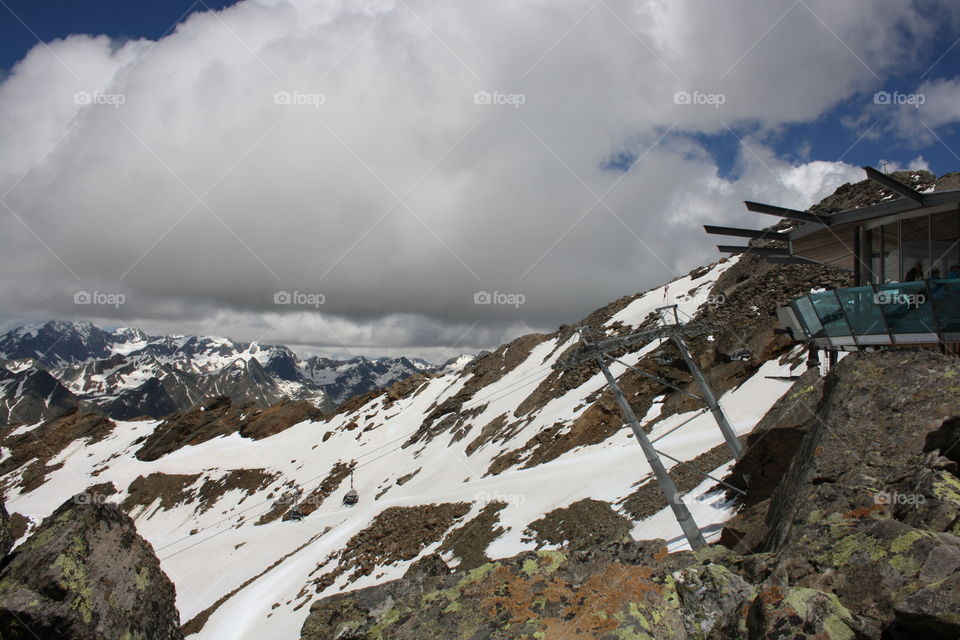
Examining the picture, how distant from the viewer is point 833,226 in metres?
13.8

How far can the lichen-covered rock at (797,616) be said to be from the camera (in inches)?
145

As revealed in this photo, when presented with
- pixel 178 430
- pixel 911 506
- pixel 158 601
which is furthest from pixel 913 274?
pixel 178 430

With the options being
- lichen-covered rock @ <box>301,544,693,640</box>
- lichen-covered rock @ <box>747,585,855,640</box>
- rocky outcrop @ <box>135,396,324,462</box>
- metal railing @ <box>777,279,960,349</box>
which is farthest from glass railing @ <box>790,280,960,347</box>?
rocky outcrop @ <box>135,396,324,462</box>

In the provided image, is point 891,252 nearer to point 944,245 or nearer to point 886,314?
point 944,245

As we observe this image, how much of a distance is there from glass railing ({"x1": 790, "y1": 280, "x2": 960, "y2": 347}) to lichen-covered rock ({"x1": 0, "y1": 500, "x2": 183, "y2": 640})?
15972 millimetres

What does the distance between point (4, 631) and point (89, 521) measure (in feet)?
5.80

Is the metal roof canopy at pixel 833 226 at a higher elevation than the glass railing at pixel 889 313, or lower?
higher

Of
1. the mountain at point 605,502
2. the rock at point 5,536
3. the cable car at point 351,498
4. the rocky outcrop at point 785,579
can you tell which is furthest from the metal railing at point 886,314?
the cable car at point 351,498

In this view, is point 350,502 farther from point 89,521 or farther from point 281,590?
point 89,521

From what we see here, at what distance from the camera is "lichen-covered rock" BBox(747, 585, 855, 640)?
3.69m

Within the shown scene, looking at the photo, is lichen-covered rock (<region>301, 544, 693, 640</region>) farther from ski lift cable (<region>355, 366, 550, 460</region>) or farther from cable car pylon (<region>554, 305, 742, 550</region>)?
ski lift cable (<region>355, 366, 550, 460</region>)

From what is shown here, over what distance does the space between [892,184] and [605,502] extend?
54.4 feet

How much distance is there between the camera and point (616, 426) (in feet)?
119

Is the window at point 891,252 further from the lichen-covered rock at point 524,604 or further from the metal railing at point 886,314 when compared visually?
the lichen-covered rock at point 524,604
